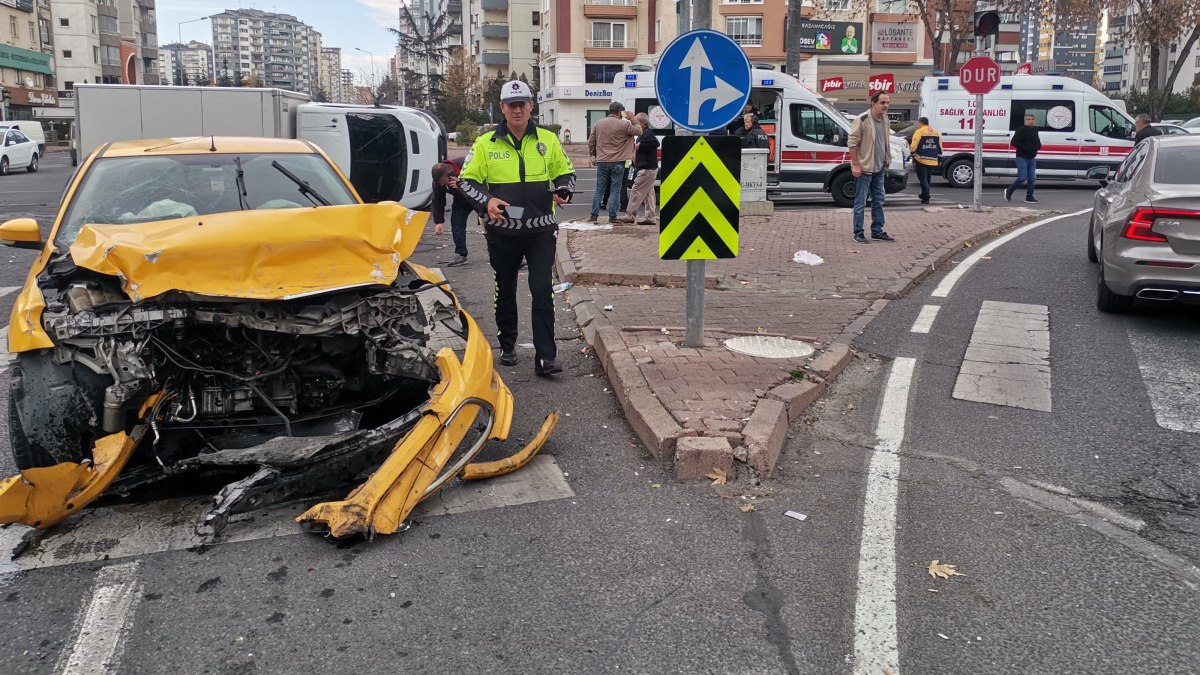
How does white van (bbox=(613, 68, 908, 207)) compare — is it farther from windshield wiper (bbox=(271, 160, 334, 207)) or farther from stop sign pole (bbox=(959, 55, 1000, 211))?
windshield wiper (bbox=(271, 160, 334, 207))

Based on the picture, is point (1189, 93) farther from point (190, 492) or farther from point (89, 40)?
point (89, 40)

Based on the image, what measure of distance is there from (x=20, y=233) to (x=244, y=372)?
6.50 feet

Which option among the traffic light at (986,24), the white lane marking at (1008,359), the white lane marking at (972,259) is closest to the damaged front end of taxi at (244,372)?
the white lane marking at (1008,359)

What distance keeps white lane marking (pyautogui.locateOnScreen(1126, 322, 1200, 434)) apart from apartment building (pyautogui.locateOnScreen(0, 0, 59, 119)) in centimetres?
6972

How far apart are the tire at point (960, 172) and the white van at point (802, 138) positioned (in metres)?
4.87

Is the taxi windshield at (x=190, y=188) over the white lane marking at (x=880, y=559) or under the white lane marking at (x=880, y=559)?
over

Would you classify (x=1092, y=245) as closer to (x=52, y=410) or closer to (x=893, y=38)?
(x=52, y=410)

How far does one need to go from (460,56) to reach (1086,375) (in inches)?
3179

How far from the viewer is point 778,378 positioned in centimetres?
597

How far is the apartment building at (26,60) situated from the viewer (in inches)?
2598

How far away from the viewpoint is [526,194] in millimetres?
6273

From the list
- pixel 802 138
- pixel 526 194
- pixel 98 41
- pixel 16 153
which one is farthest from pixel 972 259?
pixel 98 41

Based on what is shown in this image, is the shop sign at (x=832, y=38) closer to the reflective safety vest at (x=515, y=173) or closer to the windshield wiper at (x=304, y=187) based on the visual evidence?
the reflective safety vest at (x=515, y=173)

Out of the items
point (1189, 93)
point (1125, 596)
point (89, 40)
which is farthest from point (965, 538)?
point (89, 40)
